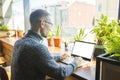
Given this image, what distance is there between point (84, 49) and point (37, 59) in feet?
2.58

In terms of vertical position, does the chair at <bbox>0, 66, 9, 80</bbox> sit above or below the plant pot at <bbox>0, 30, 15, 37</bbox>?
below

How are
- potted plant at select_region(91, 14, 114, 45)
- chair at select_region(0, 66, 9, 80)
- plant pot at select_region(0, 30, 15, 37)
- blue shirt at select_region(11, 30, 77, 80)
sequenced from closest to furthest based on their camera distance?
blue shirt at select_region(11, 30, 77, 80), chair at select_region(0, 66, 9, 80), potted plant at select_region(91, 14, 114, 45), plant pot at select_region(0, 30, 15, 37)

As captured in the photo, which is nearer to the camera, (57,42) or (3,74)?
(3,74)

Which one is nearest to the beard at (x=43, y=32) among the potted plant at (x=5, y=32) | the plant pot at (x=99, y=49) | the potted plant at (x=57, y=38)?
the plant pot at (x=99, y=49)

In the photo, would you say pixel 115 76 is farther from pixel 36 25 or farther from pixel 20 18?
pixel 20 18

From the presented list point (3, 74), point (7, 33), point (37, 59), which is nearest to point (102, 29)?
point (37, 59)

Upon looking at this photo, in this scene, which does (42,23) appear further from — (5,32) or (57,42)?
(5,32)

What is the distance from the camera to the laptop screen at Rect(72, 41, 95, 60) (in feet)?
6.57

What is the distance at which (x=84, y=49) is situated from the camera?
209 centimetres

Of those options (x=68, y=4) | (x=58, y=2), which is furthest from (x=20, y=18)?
(x=68, y=4)

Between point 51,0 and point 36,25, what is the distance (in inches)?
87.9

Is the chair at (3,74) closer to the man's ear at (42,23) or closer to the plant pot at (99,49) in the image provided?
the man's ear at (42,23)

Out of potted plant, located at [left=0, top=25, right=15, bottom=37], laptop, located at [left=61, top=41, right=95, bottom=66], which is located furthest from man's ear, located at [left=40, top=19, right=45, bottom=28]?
potted plant, located at [left=0, top=25, right=15, bottom=37]

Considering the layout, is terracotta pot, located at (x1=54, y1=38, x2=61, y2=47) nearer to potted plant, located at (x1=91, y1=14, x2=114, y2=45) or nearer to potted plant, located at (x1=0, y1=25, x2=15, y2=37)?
potted plant, located at (x1=91, y1=14, x2=114, y2=45)
